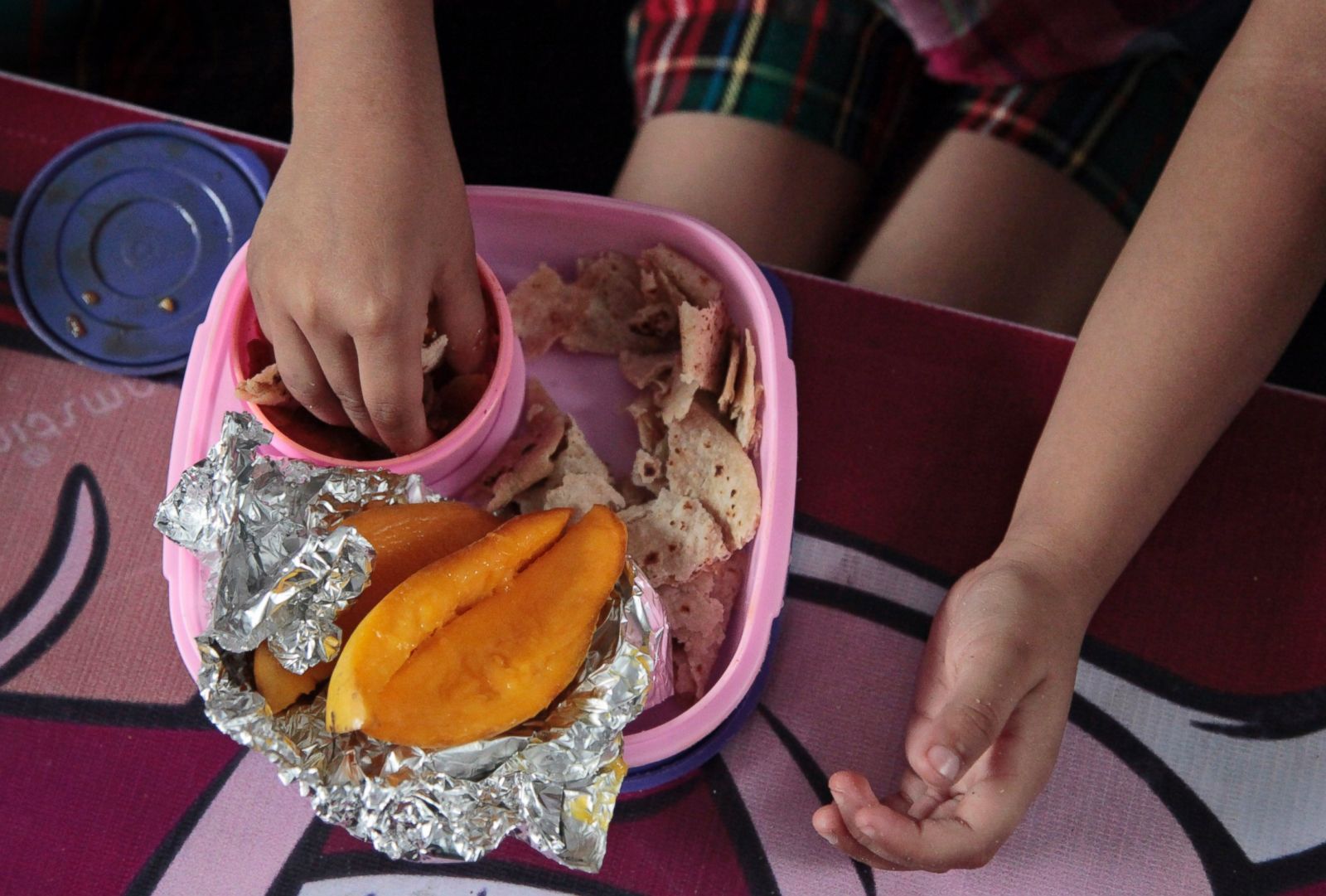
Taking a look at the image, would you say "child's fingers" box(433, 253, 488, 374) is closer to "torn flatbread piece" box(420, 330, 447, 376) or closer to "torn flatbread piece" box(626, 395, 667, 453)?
"torn flatbread piece" box(420, 330, 447, 376)

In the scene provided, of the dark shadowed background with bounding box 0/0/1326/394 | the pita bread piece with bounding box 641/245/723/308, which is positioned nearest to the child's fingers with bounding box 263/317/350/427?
the pita bread piece with bounding box 641/245/723/308

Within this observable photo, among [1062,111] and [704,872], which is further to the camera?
[1062,111]

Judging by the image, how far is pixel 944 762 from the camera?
1.55 ft

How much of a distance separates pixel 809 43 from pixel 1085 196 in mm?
225

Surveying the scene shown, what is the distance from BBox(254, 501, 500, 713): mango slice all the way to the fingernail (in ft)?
0.82

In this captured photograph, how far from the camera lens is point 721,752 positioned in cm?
60

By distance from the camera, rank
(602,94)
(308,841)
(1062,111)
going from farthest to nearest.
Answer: (602,94) → (1062,111) → (308,841)

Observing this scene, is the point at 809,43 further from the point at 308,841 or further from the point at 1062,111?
the point at 308,841

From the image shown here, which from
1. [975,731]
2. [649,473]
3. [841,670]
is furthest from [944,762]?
[649,473]

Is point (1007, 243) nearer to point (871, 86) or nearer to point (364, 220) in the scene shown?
point (871, 86)

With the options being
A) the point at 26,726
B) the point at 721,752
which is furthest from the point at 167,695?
the point at 721,752

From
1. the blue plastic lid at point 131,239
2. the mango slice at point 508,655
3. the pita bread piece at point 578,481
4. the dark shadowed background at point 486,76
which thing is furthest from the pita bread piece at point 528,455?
the dark shadowed background at point 486,76

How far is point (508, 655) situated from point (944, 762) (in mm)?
213

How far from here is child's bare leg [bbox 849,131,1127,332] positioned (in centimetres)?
70
